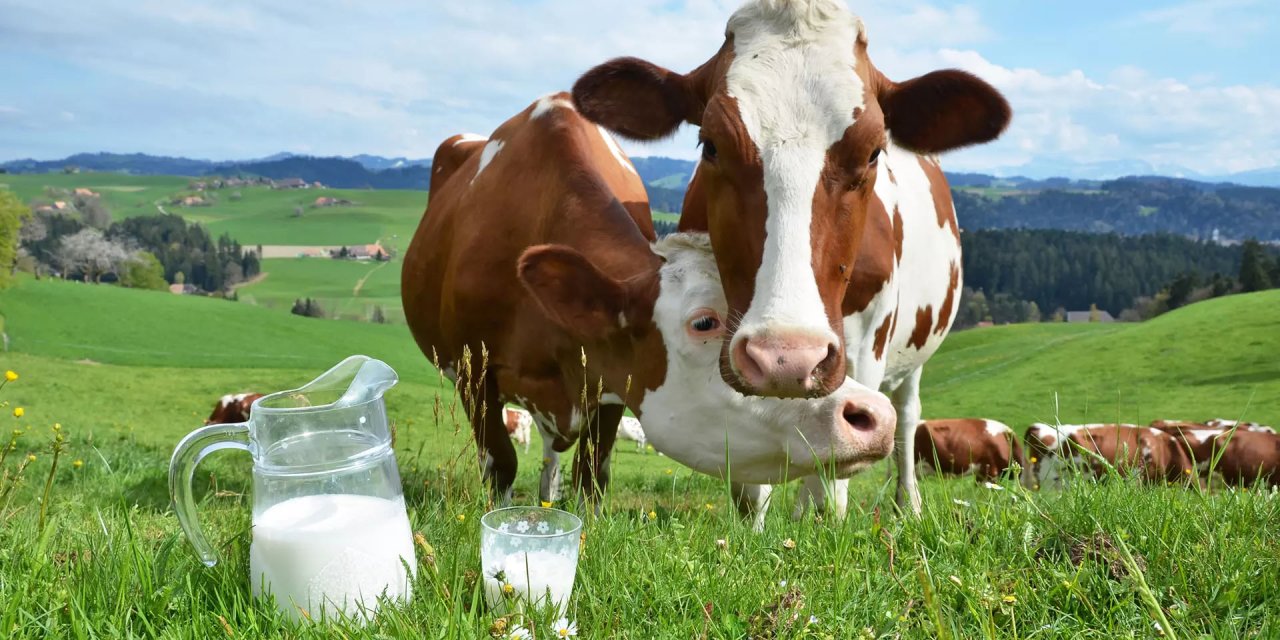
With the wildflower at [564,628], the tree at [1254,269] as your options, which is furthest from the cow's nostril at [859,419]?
the tree at [1254,269]

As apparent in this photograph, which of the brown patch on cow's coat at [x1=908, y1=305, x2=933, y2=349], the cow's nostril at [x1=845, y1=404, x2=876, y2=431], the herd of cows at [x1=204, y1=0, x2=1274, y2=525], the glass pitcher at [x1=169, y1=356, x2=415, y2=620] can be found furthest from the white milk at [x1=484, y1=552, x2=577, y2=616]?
the brown patch on cow's coat at [x1=908, y1=305, x2=933, y2=349]

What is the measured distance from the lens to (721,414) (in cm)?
306

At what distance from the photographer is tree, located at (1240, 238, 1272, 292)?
220 ft

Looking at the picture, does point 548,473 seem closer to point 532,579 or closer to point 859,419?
point 859,419

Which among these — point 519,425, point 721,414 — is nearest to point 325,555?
point 721,414

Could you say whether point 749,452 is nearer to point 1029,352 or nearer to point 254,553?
point 254,553

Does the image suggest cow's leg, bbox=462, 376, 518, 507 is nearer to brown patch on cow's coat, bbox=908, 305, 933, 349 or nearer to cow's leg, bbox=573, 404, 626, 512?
cow's leg, bbox=573, 404, 626, 512

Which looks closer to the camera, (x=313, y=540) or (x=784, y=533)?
(x=313, y=540)

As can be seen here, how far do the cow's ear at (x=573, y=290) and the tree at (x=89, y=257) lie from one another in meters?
96.2

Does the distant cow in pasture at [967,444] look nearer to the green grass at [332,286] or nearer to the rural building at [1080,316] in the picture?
the green grass at [332,286]

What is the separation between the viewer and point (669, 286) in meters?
3.31

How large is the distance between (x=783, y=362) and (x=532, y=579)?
3.28ft

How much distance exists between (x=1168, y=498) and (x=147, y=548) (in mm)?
3533

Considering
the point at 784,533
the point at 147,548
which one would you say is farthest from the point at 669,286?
the point at 147,548
